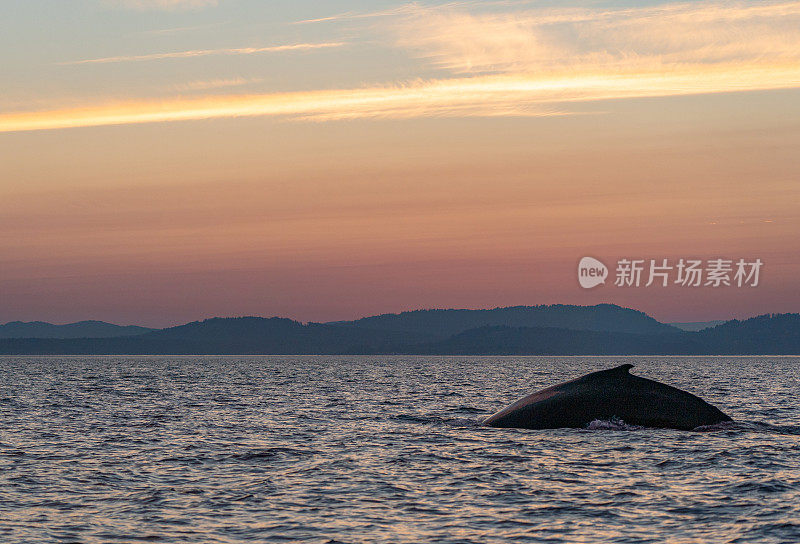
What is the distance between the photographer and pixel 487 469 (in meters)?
21.0

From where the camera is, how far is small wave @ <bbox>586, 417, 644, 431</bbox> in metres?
26.6

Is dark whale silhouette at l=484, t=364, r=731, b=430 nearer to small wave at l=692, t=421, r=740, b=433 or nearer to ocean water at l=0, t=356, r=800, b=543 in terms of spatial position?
small wave at l=692, t=421, r=740, b=433

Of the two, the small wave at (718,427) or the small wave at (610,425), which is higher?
the small wave at (610,425)

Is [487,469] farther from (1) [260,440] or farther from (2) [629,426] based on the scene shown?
(1) [260,440]

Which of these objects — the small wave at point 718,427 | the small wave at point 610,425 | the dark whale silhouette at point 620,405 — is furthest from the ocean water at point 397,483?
the dark whale silhouette at point 620,405

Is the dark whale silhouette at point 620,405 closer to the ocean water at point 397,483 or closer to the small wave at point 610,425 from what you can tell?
the small wave at point 610,425

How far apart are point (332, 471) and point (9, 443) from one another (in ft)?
38.4

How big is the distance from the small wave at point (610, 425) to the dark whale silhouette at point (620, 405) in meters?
0.08

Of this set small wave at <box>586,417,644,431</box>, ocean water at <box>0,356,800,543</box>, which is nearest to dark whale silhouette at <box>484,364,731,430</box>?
small wave at <box>586,417,644,431</box>

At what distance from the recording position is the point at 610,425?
26.8m

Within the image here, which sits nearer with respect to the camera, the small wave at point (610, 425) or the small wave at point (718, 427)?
the small wave at point (610, 425)

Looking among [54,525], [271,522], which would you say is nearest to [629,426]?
[271,522]

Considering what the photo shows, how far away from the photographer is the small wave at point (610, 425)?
26.6 metres

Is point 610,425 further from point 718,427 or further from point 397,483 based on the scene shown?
point 397,483
